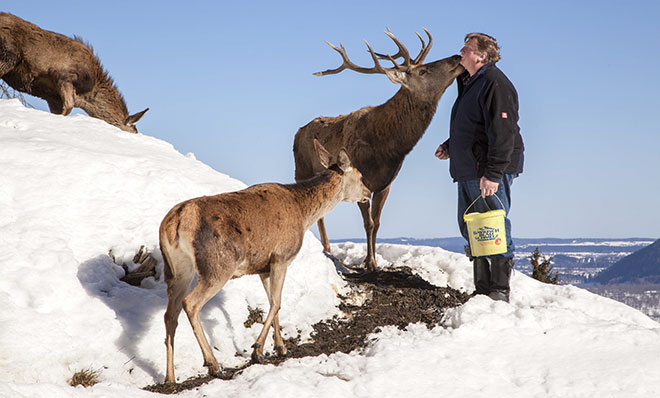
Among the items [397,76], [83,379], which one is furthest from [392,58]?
[83,379]

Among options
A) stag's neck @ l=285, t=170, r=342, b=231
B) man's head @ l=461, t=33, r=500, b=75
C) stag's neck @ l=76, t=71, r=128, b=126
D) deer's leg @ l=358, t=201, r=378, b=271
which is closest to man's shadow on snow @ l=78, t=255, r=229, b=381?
stag's neck @ l=285, t=170, r=342, b=231

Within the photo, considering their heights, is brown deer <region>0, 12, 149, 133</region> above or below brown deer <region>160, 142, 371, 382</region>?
above

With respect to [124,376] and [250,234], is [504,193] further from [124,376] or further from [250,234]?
[124,376]

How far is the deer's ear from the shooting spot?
981cm

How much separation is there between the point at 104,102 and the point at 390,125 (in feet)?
25.7

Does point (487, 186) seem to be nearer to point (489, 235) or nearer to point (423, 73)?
point (489, 235)

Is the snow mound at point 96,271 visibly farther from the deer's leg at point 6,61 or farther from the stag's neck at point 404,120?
the deer's leg at point 6,61

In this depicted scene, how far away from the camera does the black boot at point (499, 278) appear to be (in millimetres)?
6801

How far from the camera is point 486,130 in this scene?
6.50 meters

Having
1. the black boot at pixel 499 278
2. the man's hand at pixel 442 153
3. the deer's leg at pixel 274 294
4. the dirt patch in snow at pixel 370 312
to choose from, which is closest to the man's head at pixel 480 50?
the man's hand at pixel 442 153

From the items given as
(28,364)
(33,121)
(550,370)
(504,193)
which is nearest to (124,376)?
(28,364)

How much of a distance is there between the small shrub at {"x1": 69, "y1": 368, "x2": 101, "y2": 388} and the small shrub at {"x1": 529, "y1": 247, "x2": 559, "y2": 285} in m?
11.8

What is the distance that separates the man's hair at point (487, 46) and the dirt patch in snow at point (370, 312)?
2917mm

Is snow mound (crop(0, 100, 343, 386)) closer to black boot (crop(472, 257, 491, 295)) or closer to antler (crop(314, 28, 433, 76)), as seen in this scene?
black boot (crop(472, 257, 491, 295))
